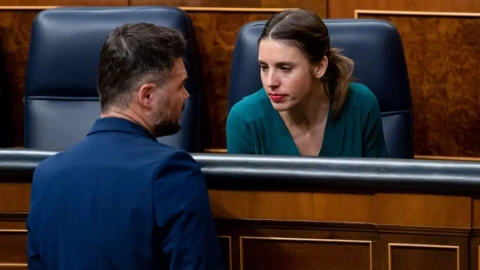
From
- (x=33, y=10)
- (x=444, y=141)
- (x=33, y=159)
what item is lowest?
(x=444, y=141)

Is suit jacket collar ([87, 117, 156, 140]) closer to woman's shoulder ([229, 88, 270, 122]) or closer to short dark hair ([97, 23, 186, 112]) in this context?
short dark hair ([97, 23, 186, 112])

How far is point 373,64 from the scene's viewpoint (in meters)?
1.63

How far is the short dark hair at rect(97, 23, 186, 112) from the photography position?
103 cm

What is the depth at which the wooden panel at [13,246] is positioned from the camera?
49.4 inches

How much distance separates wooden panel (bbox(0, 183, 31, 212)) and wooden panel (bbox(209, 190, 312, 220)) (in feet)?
0.90

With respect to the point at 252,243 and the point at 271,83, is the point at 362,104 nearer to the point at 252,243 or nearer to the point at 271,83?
the point at 271,83

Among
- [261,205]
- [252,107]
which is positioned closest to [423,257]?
[261,205]

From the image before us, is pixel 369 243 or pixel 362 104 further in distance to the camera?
pixel 362 104

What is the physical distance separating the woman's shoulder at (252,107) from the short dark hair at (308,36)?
0.11m

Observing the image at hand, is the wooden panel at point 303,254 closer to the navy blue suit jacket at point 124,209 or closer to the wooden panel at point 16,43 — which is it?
the navy blue suit jacket at point 124,209

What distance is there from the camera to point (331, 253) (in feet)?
3.80

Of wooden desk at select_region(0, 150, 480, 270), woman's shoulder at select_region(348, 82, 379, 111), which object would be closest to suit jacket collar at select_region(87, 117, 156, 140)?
wooden desk at select_region(0, 150, 480, 270)

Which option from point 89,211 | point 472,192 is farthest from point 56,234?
point 472,192

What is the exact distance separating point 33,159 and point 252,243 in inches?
12.8
